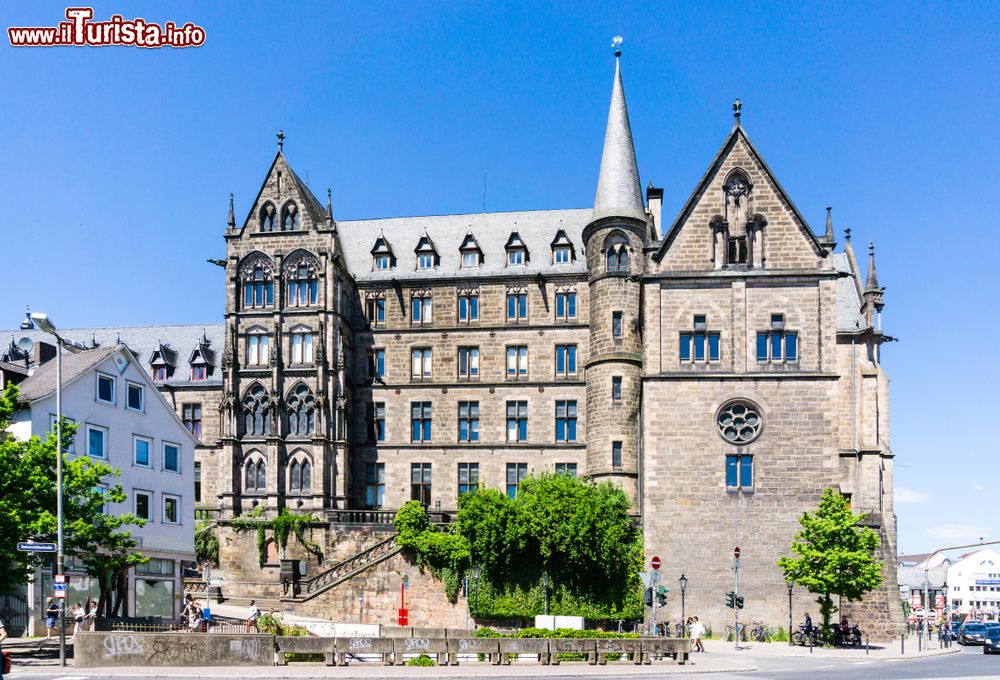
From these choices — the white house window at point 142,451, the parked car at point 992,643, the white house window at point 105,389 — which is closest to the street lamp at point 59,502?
the white house window at point 105,389

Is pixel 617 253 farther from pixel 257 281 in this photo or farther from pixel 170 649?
pixel 170 649

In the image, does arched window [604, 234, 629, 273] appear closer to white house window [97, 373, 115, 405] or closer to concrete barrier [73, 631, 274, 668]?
white house window [97, 373, 115, 405]

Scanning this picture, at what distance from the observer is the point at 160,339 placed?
220 ft

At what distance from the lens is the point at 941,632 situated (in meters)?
51.2

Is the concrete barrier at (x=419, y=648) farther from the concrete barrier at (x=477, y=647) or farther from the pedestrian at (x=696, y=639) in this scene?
the pedestrian at (x=696, y=639)

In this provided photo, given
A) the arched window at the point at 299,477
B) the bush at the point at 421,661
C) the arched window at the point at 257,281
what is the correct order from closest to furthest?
the bush at the point at 421,661 < the arched window at the point at 299,477 < the arched window at the point at 257,281

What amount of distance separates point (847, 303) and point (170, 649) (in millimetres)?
41796

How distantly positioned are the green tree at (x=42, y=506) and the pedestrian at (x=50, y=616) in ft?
6.34

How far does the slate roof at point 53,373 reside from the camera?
42.3 m

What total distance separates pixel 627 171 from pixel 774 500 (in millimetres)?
19198

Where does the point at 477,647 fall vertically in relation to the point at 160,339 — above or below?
below

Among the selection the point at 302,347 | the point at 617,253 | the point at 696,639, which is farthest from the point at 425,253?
the point at 696,639

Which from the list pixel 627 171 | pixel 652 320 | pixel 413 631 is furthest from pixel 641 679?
pixel 627 171

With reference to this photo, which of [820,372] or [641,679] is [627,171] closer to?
[820,372]
